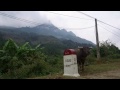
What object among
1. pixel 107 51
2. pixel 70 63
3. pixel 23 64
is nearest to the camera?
pixel 70 63

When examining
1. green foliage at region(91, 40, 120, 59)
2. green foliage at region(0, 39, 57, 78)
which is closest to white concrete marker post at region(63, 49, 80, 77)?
green foliage at region(0, 39, 57, 78)

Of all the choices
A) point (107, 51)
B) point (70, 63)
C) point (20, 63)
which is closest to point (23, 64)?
point (20, 63)

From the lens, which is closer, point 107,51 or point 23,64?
point 23,64

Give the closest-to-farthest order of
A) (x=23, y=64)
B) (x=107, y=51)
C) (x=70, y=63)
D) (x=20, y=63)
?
(x=70, y=63), (x=20, y=63), (x=23, y=64), (x=107, y=51)

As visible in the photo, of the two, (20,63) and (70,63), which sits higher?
(70,63)

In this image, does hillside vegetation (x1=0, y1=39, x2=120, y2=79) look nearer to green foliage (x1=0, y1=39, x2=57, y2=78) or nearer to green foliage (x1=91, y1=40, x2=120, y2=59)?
green foliage (x1=0, y1=39, x2=57, y2=78)

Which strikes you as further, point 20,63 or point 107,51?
point 107,51

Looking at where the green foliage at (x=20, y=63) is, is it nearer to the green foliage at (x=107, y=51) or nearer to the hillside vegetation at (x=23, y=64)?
the hillside vegetation at (x=23, y=64)

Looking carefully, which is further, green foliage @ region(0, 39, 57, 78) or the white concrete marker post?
green foliage @ region(0, 39, 57, 78)

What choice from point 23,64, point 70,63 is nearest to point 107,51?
point 23,64

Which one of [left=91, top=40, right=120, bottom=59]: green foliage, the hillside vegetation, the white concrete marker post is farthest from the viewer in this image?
[left=91, top=40, right=120, bottom=59]: green foliage

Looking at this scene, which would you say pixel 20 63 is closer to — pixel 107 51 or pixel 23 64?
pixel 23 64

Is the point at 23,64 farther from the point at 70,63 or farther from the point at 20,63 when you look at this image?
the point at 70,63
